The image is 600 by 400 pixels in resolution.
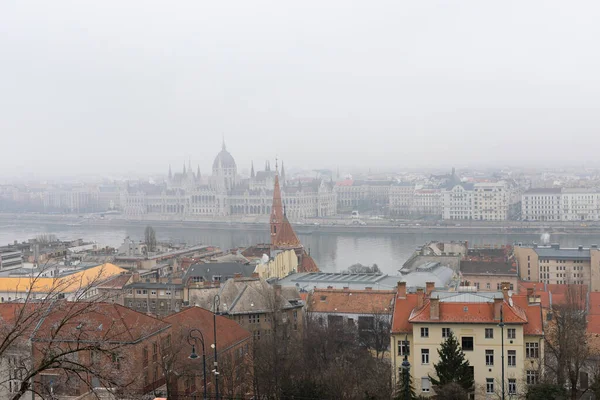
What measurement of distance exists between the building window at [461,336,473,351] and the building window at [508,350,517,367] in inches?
13.1

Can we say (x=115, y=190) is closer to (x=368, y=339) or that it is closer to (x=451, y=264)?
(x=451, y=264)

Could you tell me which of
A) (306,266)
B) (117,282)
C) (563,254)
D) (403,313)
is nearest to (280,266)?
(306,266)

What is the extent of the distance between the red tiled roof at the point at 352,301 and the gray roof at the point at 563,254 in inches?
284

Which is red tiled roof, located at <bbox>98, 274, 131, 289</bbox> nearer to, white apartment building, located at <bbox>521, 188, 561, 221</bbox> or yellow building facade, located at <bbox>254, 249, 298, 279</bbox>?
yellow building facade, located at <bbox>254, 249, 298, 279</bbox>

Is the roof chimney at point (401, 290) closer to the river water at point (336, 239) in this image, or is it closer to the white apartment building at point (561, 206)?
the river water at point (336, 239)

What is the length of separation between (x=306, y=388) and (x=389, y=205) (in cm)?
4472

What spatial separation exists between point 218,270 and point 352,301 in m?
4.17

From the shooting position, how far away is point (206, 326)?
7.27 metres

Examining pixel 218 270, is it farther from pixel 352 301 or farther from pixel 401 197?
pixel 401 197

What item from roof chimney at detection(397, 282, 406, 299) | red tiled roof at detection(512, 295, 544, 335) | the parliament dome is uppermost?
the parliament dome

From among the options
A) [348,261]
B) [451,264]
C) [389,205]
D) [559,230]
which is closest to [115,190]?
[389,205]

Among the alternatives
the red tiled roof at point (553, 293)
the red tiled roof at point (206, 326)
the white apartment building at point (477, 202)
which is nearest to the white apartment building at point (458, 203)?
the white apartment building at point (477, 202)

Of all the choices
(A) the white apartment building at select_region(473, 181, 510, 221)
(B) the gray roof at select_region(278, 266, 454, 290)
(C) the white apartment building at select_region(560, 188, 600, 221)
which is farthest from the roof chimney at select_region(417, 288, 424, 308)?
(C) the white apartment building at select_region(560, 188, 600, 221)

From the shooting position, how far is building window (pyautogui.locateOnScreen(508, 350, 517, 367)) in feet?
22.2
